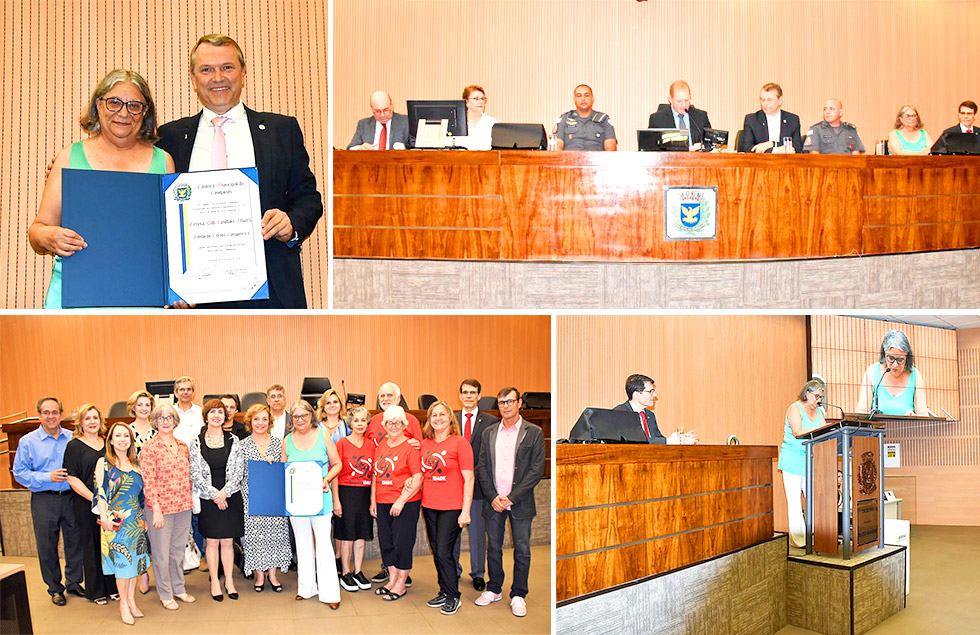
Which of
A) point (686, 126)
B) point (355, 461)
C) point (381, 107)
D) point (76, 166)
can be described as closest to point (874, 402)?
point (686, 126)

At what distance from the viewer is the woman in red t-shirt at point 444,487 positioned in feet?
15.9

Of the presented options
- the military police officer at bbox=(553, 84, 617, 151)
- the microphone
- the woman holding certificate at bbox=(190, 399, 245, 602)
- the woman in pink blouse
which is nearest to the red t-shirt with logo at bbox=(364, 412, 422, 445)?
the woman holding certificate at bbox=(190, 399, 245, 602)

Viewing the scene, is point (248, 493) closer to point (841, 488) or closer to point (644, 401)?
point (644, 401)

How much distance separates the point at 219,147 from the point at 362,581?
2711 mm

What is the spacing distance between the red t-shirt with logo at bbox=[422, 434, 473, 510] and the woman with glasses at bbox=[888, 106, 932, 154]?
14.4ft

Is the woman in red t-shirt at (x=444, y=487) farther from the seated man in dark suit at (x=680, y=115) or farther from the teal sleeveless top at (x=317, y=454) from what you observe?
the seated man in dark suit at (x=680, y=115)

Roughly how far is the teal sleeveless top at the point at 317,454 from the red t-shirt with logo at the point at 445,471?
0.55 m

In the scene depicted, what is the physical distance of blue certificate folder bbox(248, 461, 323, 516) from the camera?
4785mm

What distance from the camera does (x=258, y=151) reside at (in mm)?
3748

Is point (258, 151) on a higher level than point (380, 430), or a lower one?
higher

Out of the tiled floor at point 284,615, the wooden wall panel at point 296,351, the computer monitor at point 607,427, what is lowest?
the tiled floor at point 284,615

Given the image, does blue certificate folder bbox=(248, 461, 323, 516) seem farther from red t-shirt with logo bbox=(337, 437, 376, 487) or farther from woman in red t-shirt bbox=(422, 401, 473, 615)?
woman in red t-shirt bbox=(422, 401, 473, 615)

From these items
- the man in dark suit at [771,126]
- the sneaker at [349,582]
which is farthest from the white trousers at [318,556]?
the man in dark suit at [771,126]

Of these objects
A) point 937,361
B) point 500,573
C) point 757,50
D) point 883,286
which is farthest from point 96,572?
point 757,50
